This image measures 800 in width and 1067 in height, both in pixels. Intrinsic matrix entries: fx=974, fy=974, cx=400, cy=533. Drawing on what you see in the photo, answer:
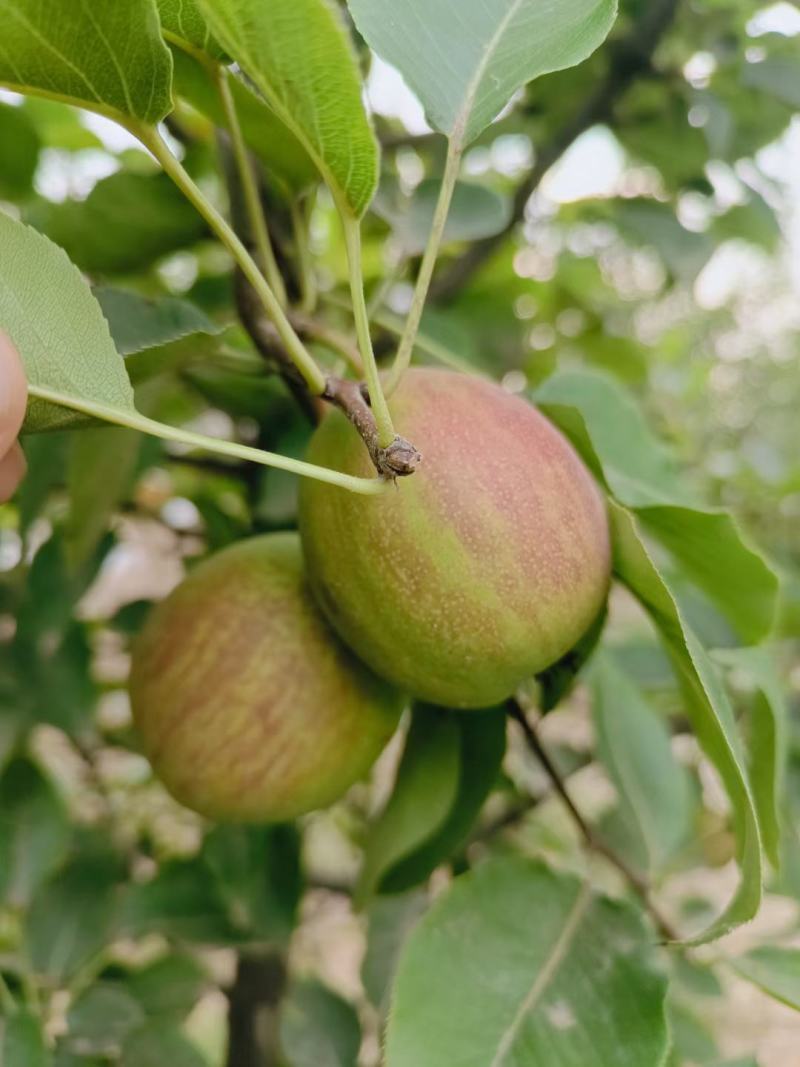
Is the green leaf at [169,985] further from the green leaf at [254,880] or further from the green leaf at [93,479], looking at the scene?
the green leaf at [93,479]

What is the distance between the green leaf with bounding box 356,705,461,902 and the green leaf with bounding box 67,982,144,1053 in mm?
227

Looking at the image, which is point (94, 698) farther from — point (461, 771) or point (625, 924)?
point (625, 924)

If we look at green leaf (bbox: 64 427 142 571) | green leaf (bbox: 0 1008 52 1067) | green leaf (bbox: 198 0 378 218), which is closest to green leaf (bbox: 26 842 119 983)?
green leaf (bbox: 0 1008 52 1067)

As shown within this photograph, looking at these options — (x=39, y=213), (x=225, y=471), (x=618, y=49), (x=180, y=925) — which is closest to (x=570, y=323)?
(x=618, y=49)

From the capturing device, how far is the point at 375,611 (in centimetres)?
42

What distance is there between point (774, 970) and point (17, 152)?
747 millimetres

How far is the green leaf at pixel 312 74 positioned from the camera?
0.32m

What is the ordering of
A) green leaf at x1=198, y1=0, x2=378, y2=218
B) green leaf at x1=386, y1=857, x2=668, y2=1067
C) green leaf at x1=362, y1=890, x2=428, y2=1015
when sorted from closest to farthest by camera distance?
green leaf at x1=198, y1=0, x2=378, y2=218 → green leaf at x1=386, y1=857, x2=668, y2=1067 → green leaf at x1=362, y1=890, x2=428, y2=1015

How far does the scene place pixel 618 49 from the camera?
31.8 inches

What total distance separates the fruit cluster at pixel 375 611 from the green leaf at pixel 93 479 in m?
0.13

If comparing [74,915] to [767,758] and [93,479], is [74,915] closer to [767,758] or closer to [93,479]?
[93,479]

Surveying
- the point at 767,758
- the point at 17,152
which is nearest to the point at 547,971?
the point at 767,758

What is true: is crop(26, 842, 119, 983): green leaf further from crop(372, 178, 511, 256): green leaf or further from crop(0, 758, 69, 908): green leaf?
crop(372, 178, 511, 256): green leaf

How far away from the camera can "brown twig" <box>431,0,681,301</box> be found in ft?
2.57
